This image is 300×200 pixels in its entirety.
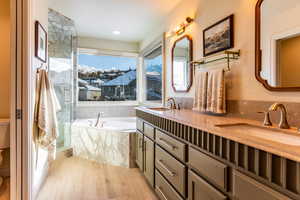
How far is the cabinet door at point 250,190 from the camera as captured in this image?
28.6 inches

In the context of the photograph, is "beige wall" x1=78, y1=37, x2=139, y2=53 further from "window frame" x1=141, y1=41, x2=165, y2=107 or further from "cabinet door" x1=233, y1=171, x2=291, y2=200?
"cabinet door" x1=233, y1=171, x2=291, y2=200

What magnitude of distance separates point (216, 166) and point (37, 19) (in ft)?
7.42

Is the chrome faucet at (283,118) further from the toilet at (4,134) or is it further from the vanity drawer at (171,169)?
the toilet at (4,134)

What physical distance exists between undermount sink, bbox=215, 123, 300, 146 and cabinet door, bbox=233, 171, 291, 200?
0.79 ft

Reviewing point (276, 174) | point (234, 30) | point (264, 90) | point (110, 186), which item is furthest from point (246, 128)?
point (110, 186)

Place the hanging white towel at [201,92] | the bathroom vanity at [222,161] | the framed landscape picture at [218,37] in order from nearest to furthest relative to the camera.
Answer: the bathroom vanity at [222,161], the framed landscape picture at [218,37], the hanging white towel at [201,92]

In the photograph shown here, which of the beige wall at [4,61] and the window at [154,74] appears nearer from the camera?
the beige wall at [4,61]

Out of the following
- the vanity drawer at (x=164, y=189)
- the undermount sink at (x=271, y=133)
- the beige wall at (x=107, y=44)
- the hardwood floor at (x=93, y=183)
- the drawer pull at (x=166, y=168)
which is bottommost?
the hardwood floor at (x=93, y=183)

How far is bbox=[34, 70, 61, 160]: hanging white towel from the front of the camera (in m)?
1.93

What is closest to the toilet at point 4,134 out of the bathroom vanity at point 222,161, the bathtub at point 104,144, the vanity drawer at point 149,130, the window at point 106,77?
the bathtub at point 104,144

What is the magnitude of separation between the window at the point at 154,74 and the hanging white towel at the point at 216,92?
1.60 m

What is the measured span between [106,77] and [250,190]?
4002 mm

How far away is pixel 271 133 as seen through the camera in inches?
45.5

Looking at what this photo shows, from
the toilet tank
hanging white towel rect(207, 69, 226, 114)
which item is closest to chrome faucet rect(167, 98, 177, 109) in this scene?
hanging white towel rect(207, 69, 226, 114)
